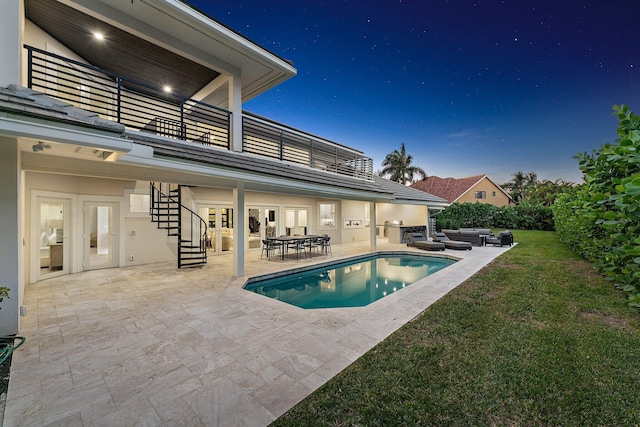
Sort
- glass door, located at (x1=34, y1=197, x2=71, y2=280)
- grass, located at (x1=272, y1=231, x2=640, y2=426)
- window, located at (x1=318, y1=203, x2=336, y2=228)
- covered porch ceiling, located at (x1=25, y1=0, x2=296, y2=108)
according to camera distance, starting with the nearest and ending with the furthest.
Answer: grass, located at (x1=272, y1=231, x2=640, y2=426), covered porch ceiling, located at (x1=25, y1=0, x2=296, y2=108), glass door, located at (x1=34, y1=197, x2=71, y2=280), window, located at (x1=318, y1=203, x2=336, y2=228)

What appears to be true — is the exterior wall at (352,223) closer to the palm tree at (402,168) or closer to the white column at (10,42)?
the white column at (10,42)

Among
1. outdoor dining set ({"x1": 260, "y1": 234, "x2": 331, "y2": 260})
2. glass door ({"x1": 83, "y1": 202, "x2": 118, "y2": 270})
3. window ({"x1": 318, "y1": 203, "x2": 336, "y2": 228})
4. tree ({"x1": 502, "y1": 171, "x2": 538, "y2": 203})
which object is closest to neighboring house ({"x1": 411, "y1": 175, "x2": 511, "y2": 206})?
tree ({"x1": 502, "y1": 171, "x2": 538, "y2": 203})

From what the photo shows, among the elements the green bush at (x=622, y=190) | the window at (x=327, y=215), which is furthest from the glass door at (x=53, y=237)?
the green bush at (x=622, y=190)

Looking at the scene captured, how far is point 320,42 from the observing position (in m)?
15.9

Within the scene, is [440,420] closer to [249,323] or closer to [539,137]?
[249,323]

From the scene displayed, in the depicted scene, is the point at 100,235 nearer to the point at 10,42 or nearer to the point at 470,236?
the point at 10,42

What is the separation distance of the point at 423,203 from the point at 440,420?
17358 mm

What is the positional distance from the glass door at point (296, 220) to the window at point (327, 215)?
47.2 inches

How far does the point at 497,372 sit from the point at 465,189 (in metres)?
38.5

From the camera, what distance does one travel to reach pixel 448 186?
127 ft

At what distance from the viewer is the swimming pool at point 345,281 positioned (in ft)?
25.0

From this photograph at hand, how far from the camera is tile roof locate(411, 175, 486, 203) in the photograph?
36531 mm

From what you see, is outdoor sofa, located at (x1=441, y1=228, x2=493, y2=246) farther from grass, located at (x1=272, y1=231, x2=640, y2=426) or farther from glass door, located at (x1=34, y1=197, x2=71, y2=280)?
glass door, located at (x1=34, y1=197, x2=71, y2=280)

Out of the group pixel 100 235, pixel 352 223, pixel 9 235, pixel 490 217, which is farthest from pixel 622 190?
pixel 490 217
